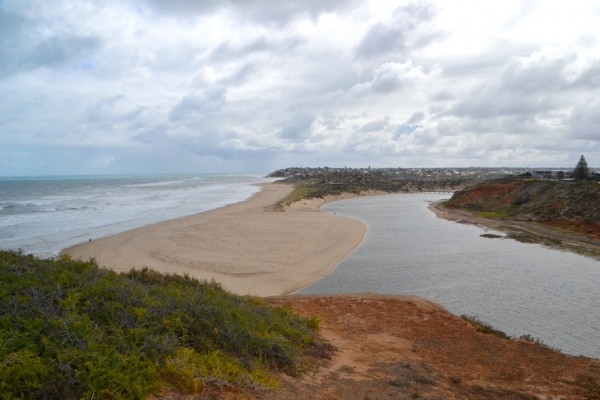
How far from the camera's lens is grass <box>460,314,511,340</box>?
37.8 ft

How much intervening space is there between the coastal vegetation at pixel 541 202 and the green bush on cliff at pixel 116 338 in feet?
98.4

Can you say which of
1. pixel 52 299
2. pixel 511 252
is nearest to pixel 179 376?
pixel 52 299

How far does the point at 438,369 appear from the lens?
8844mm

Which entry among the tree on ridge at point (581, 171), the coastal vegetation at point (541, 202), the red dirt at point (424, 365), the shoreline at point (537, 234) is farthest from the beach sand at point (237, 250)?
the tree on ridge at point (581, 171)

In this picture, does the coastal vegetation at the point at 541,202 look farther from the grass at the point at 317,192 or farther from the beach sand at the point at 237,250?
the grass at the point at 317,192

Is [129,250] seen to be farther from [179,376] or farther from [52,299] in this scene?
[179,376]

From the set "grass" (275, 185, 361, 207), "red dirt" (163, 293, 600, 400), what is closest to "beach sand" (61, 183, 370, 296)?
"red dirt" (163, 293, 600, 400)

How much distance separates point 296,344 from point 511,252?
19797 millimetres

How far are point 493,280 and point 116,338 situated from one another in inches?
632

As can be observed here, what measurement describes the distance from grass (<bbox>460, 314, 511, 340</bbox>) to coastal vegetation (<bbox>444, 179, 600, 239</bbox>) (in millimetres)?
22014

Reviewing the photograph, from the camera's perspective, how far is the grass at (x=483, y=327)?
11.5 m

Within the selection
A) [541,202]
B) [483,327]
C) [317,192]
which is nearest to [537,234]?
[541,202]

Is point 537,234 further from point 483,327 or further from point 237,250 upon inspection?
point 483,327

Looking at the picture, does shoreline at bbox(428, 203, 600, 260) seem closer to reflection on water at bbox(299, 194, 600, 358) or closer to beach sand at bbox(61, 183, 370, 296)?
reflection on water at bbox(299, 194, 600, 358)
